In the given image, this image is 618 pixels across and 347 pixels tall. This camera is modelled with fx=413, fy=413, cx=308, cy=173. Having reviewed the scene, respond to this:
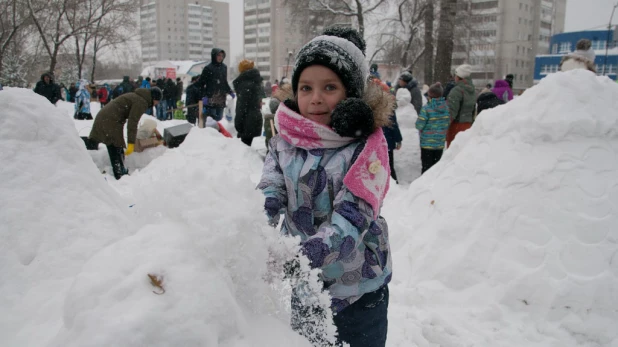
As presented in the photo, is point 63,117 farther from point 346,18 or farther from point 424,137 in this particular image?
point 346,18

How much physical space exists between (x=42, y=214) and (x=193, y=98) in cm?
998

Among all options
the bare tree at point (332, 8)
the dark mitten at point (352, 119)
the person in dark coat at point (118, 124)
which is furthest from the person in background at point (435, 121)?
the bare tree at point (332, 8)

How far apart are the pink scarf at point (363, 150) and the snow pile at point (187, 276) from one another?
446 mm

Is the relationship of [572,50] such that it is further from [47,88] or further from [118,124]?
[118,124]

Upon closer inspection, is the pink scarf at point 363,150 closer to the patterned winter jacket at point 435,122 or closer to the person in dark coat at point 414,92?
the patterned winter jacket at point 435,122

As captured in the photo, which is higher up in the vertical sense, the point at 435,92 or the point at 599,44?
the point at 599,44

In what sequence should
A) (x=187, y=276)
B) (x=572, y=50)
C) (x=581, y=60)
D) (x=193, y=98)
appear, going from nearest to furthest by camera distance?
(x=187, y=276)
(x=581, y=60)
(x=193, y=98)
(x=572, y=50)

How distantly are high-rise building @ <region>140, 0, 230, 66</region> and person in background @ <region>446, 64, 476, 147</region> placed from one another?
93444 millimetres

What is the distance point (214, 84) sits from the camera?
9711 millimetres

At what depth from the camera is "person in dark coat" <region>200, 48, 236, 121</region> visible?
9.59 meters

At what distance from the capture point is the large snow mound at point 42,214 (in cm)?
144

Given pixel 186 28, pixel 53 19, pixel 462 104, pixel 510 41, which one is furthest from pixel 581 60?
pixel 186 28

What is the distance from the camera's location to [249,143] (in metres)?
9.21

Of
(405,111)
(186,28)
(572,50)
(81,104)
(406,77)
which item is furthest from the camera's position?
(186,28)
